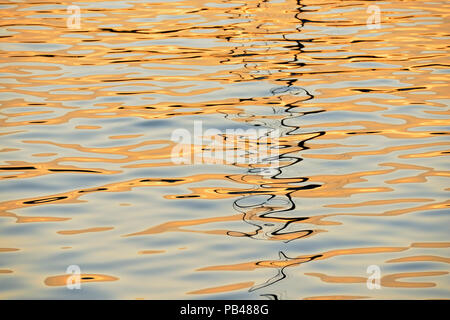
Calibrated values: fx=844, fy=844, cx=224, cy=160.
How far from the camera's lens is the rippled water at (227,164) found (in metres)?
4.61

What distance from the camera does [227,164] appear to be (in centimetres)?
625

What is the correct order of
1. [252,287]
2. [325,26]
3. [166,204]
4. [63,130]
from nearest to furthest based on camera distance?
[252,287] < [166,204] < [63,130] < [325,26]

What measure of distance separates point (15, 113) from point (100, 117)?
2.55 ft

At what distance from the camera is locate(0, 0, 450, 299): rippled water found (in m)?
4.61

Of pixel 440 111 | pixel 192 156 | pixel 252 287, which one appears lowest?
pixel 252 287

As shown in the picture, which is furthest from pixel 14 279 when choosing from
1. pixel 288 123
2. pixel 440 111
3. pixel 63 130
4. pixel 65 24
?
pixel 65 24

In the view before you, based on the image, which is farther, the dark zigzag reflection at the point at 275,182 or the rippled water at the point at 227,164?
the dark zigzag reflection at the point at 275,182

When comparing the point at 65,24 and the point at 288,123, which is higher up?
the point at 65,24

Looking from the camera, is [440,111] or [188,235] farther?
[440,111]

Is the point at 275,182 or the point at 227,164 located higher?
the point at 227,164

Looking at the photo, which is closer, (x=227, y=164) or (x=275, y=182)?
(x=275, y=182)

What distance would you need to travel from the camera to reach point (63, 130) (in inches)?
277

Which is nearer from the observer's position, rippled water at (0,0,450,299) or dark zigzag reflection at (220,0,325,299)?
rippled water at (0,0,450,299)

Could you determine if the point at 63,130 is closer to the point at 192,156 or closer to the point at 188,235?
the point at 192,156
